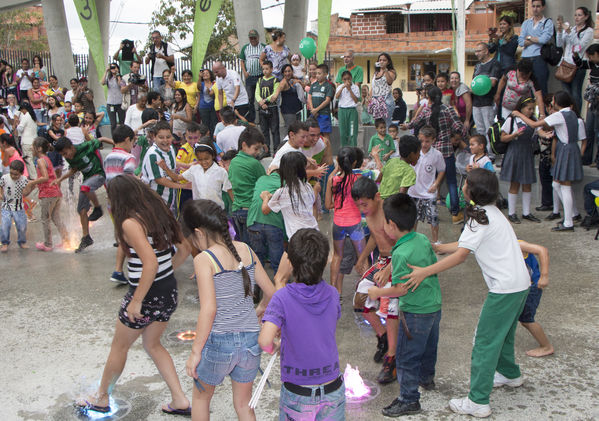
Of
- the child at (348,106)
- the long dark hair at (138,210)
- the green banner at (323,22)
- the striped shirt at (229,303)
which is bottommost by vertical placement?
the striped shirt at (229,303)

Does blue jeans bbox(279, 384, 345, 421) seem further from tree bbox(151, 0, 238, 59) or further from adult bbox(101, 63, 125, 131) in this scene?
tree bbox(151, 0, 238, 59)

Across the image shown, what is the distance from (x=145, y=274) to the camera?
3641mm

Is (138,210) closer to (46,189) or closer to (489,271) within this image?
(489,271)

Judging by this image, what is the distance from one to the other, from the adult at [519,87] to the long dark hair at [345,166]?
487cm

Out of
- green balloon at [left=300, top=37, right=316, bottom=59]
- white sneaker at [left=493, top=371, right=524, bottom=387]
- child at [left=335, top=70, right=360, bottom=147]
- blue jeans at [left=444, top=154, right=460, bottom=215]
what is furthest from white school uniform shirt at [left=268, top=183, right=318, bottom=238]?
green balloon at [left=300, top=37, right=316, bottom=59]

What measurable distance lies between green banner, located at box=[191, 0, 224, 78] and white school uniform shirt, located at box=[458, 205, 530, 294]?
9775 millimetres

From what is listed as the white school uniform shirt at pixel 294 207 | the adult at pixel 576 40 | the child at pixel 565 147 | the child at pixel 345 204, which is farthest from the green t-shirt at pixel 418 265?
the adult at pixel 576 40

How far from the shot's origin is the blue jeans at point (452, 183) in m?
8.82

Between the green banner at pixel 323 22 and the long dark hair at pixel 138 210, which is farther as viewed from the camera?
the green banner at pixel 323 22

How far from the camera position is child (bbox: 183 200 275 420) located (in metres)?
3.16

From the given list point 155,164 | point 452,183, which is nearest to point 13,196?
point 155,164

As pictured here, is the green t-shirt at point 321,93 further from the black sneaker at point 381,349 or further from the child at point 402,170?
the black sneaker at point 381,349

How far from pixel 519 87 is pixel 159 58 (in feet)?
25.2

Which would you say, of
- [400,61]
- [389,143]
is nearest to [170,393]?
[389,143]
